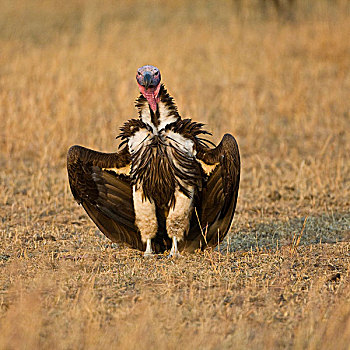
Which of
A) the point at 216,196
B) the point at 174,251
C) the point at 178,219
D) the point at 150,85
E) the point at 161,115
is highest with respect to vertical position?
the point at 150,85

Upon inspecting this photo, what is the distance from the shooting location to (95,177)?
6133 millimetres

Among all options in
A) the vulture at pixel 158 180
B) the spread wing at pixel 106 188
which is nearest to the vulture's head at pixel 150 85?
the vulture at pixel 158 180

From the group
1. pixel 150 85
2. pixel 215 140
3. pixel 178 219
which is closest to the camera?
pixel 150 85

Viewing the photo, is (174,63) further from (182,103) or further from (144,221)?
(144,221)

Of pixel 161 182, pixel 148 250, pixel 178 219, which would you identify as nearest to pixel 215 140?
pixel 148 250

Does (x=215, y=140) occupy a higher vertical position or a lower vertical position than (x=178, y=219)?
higher

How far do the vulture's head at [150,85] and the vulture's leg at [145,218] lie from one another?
0.74 metres

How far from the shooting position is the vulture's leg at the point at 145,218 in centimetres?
602

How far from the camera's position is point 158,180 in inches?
233

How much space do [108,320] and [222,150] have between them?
1.90 metres

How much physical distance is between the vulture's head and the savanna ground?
1.32m

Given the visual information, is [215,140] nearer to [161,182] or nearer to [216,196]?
[216,196]

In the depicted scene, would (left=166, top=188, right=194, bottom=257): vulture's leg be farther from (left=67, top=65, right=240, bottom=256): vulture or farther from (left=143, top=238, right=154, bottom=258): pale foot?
(left=143, top=238, right=154, bottom=258): pale foot

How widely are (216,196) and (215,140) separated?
18.1 feet
